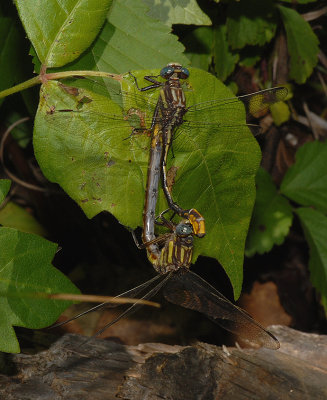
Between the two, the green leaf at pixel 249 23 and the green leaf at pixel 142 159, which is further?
the green leaf at pixel 249 23

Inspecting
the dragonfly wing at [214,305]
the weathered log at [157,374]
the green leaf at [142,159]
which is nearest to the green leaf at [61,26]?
the green leaf at [142,159]

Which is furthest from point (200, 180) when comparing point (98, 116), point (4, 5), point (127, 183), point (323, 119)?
point (323, 119)

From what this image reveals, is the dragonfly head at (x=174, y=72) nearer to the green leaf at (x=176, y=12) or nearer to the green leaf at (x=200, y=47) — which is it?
the green leaf at (x=176, y=12)

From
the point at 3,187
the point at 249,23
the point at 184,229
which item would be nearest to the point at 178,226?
the point at 184,229

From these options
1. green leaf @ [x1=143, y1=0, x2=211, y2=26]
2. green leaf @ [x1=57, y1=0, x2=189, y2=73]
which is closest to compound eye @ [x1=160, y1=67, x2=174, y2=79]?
green leaf @ [x1=57, y1=0, x2=189, y2=73]

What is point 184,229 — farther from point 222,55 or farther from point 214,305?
point 222,55

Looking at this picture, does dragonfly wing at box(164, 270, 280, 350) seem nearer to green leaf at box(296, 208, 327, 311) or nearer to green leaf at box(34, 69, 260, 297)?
green leaf at box(34, 69, 260, 297)

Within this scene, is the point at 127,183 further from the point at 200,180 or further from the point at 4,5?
the point at 4,5
